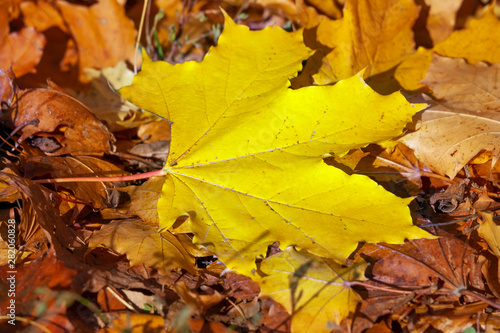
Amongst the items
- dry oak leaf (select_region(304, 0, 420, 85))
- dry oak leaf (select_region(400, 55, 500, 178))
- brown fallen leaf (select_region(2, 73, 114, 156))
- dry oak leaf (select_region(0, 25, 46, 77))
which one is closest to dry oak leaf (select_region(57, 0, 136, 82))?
dry oak leaf (select_region(0, 25, 46, 77))

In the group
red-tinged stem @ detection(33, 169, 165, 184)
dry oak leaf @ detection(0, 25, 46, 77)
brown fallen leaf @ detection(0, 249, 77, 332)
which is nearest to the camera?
brown fallen leaf @ detection(0, 249, 77, 332)

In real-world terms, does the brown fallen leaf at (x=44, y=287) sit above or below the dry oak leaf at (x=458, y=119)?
below

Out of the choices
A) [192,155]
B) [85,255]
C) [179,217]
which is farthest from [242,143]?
[85,255]

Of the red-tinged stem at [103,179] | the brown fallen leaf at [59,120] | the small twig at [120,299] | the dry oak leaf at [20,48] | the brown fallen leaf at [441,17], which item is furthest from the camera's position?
the brown fallen leaf at [441,17]

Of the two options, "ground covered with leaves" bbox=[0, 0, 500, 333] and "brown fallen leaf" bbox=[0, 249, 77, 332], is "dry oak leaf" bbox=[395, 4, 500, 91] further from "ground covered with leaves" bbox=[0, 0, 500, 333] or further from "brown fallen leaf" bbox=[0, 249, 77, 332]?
"brown fallen leaf" bbox=[0, 249, 77, 332]

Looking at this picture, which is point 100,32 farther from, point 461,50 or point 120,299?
point 461,50

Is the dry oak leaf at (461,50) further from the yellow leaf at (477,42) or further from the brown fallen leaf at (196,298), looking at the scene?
the brown fallen leaf at (196,298)

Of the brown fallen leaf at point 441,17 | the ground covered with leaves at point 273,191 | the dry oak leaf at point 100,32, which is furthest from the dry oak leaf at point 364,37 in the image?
→ the dry oak leaf at point 100,32
